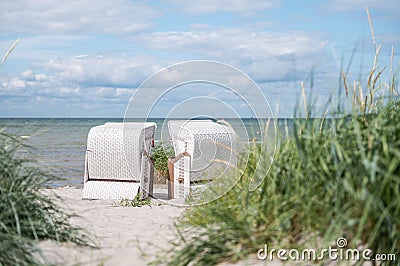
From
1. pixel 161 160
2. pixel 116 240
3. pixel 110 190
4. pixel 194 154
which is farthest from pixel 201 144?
pixel 116 240

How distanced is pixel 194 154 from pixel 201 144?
18 centimetres

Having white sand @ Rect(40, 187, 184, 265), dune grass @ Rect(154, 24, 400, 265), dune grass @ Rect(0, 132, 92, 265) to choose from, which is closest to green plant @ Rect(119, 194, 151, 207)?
white sand @ Rect(40, 187, 184, 265)

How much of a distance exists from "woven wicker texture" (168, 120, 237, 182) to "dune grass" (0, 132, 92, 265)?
12.3ft

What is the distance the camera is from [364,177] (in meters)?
2.66

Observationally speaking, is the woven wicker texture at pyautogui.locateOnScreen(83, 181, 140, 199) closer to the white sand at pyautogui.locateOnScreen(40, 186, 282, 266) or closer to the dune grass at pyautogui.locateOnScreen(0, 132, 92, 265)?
the white sand at pyautogui.locateOnScreen(40, 186, 282, 266)

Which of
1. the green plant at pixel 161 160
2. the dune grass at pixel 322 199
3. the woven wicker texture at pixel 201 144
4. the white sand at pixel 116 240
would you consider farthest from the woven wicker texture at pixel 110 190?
the dune grass at pixel 322 199

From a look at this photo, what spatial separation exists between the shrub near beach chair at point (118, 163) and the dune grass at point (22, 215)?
3826 millimetres

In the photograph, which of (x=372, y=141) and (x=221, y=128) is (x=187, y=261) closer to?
(x=372, y=141)

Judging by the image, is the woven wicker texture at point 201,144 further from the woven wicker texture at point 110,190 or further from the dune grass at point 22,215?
the dune grass at point 22,215

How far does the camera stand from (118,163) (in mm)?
7680

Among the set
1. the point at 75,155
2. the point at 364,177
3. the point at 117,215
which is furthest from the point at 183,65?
the point at 75,155

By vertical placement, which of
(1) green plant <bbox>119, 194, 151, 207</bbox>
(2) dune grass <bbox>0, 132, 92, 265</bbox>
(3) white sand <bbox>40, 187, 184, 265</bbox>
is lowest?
(1) green plant <bbox>119, 194, 151, 207</bbox>

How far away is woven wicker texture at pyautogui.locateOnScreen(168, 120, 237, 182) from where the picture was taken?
7395mm

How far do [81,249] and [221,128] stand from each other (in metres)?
4.71
